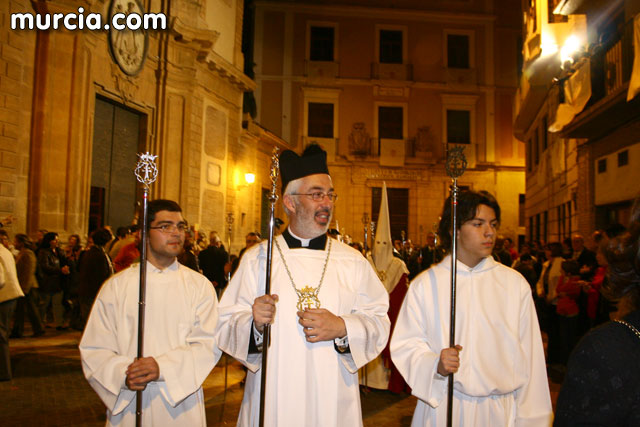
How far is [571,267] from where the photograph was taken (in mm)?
7145

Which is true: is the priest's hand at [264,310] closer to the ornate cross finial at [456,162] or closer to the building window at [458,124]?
the ornate cross finial at [456,162]

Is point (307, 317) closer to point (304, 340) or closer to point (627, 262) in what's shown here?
point (304, 340)

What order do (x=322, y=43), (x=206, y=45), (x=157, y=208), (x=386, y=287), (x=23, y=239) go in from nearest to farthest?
(x=157, y=208) → (x=386, y=287) → (x=23, y=239) → (x=206, y=45) → (x=322, y=43)

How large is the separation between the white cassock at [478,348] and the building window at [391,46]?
25937 millimetres

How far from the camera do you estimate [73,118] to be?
33.4ft

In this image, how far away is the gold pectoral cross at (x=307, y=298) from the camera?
9.66 feet

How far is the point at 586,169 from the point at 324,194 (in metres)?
11.3

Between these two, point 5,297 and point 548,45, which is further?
point 548,45

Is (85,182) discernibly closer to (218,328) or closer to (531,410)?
(218,328)

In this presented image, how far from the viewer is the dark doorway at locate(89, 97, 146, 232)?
11859 mm

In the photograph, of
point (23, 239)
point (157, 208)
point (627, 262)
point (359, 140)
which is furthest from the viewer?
point (359, 140)

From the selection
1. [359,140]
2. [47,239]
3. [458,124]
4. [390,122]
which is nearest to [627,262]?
[47,239]

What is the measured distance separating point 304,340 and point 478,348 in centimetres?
97

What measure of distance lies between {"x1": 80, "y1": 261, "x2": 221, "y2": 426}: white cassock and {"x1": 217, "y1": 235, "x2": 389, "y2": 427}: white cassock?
275 mm
